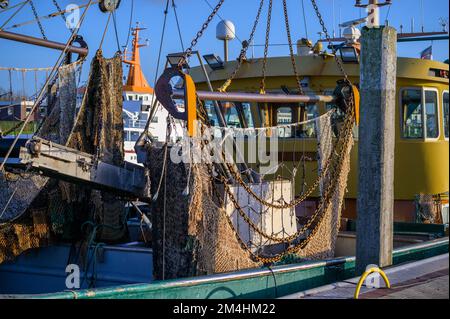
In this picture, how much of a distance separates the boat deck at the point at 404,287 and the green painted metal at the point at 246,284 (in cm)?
77

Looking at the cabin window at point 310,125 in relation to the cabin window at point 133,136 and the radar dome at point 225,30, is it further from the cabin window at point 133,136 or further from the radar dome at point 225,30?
the cabin window at point 133,136

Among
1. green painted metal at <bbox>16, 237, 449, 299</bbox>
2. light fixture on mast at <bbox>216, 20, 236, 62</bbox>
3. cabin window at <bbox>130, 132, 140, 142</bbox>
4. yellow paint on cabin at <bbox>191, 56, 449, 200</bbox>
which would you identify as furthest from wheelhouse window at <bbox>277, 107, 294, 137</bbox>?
cabin window at <bbox>130, 132, 140, 142</bbox>

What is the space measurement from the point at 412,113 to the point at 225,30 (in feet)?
12.8

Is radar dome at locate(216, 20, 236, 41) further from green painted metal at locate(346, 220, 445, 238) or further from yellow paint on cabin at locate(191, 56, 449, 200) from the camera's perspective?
green painted metal at locate(346, 220, 445, 238)

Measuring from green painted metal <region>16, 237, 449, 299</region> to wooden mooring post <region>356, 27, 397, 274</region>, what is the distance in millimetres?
567

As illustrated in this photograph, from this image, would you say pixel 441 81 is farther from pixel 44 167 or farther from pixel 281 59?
pixel 44 167

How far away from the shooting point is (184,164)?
7.48m

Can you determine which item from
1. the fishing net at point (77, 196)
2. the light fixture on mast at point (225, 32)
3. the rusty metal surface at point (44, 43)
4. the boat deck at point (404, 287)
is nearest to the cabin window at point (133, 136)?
the light fixture on mast at point (225, 32)

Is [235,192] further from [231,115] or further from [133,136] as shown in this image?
[133,136]

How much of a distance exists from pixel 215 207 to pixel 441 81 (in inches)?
243

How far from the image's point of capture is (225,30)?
13.8m

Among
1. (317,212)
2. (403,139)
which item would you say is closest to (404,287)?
(317,212)

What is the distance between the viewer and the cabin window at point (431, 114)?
1212 cm
